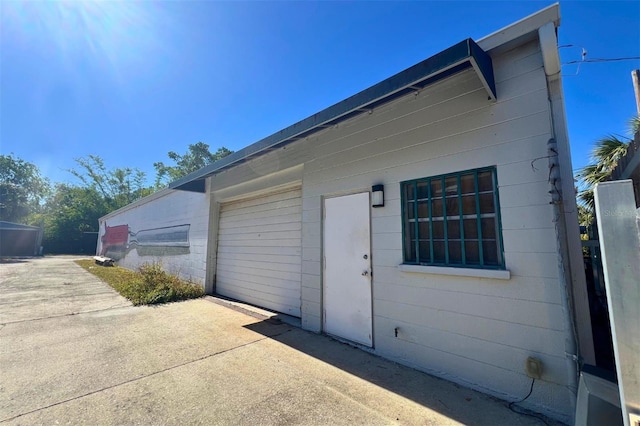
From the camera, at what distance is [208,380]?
2.99 m

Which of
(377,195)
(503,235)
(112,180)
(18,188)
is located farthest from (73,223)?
(503,235)

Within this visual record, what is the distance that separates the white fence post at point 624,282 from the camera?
1.04 meters

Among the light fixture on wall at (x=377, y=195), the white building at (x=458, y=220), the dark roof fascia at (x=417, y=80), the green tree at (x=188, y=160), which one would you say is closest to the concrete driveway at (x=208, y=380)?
the white building at (x=458, y=220)

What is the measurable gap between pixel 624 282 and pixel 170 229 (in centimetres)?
1201

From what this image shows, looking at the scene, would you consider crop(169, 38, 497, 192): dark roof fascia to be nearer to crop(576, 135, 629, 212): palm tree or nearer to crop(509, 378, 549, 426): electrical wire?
crop(509, 378, 549, 426): electrical wire

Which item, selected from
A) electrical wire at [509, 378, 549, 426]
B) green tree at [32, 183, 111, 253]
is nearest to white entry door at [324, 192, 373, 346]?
electrical wire at [509, 378, 549, 426]

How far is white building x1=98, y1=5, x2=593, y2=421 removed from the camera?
2471 millimetres

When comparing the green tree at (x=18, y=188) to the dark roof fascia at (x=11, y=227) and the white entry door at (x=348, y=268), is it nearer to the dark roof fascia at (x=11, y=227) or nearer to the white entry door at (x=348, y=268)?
the dark roof fascia at (x=11, y=227)

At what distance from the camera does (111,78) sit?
840 cm

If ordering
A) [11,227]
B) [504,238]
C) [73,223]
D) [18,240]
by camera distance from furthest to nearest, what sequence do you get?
[73,223] < [18,240] < [11,227] < [504,238]

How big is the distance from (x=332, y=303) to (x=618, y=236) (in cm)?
→ 365

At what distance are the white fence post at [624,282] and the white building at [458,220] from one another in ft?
5.31

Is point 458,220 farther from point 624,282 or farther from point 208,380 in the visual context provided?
point 208,380

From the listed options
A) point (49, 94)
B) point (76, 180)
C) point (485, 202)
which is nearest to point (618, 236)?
point (485, 202)
